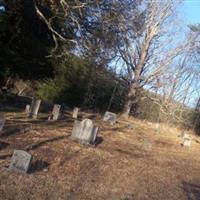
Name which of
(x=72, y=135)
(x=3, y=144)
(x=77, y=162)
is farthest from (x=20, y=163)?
(x=72, y=135)

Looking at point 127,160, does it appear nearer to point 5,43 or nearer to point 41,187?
point 41,187

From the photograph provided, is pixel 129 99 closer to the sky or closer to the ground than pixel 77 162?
closer to the sky

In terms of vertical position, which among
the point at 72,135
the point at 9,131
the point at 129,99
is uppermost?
the point at 129,99

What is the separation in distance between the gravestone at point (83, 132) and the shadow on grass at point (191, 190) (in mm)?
3448

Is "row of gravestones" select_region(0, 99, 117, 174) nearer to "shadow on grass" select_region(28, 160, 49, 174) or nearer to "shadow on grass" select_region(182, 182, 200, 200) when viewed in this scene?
"shadow on grass" select_region(28, 160, 49, 174)

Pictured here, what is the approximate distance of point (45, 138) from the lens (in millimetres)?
12828

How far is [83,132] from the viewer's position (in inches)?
549

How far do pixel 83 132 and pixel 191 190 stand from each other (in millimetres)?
4023

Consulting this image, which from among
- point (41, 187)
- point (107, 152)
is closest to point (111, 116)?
point (107, 152)

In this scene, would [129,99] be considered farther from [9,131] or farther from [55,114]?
[9,131]

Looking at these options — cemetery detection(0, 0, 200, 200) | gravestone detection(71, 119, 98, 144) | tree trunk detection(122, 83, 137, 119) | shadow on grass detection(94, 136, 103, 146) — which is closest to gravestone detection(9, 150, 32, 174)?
cemetery detection(0, 0, 200, 200)

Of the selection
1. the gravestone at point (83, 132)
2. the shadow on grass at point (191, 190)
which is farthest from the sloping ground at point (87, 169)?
the gravestone at point (83, 132)

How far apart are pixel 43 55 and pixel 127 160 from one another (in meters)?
8.26

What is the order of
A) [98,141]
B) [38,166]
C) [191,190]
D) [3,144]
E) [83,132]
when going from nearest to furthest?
[38,166], [3,144], [191,190], [83,132], [98,141]
